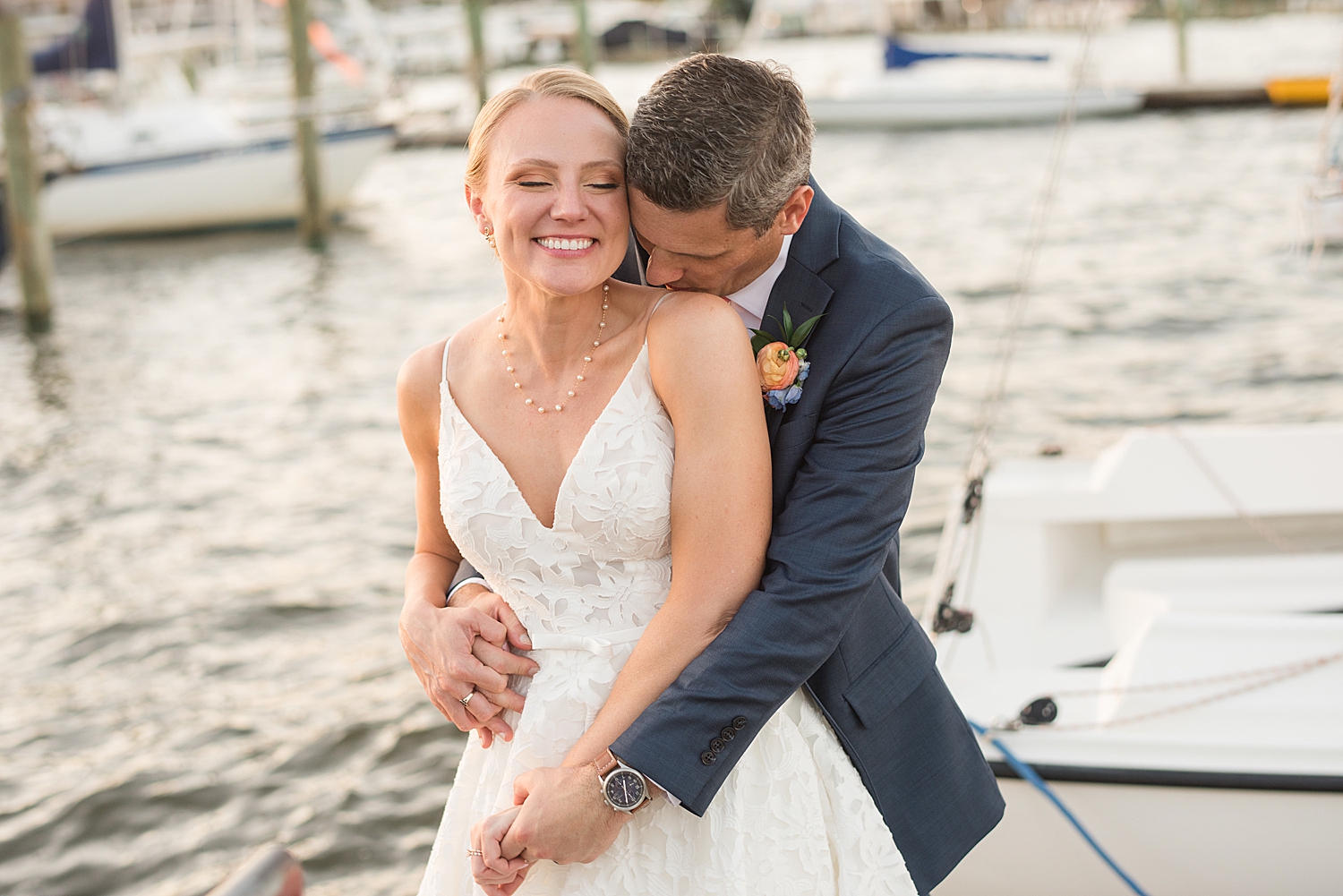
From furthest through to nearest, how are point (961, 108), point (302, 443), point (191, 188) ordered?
point (961, 108) → point (191, 188) → point (302, 443)

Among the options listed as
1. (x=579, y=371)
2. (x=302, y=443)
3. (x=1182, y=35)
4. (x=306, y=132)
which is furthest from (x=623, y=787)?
(x=1182, y=35)

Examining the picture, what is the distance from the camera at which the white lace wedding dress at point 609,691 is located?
4.88 ft

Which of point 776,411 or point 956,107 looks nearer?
point 776,411

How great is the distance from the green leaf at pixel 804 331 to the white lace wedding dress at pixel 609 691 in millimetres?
181

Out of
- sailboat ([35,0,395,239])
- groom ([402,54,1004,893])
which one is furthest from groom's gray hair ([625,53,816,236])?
sailboat ([35,0,395,239])

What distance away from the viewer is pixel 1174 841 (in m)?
2.48

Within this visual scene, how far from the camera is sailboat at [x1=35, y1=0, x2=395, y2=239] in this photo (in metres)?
13.9

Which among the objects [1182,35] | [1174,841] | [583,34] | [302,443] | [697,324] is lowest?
[302,443]

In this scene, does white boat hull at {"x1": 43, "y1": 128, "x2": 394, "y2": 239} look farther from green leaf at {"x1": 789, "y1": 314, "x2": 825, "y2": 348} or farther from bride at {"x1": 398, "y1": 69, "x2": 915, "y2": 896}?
green leaf at {"x1": 789, "y1": 314, "x2": 825, "y2": 348}

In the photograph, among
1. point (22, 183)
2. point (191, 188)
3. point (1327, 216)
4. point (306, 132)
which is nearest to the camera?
point (1327, 216)

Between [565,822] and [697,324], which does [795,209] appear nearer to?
[697,324]

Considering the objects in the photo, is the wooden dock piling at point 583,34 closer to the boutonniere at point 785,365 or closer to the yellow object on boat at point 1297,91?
the yellow object on boat at point 1297,91

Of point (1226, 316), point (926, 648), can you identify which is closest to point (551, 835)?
point (926, 648)

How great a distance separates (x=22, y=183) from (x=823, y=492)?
1012cm
